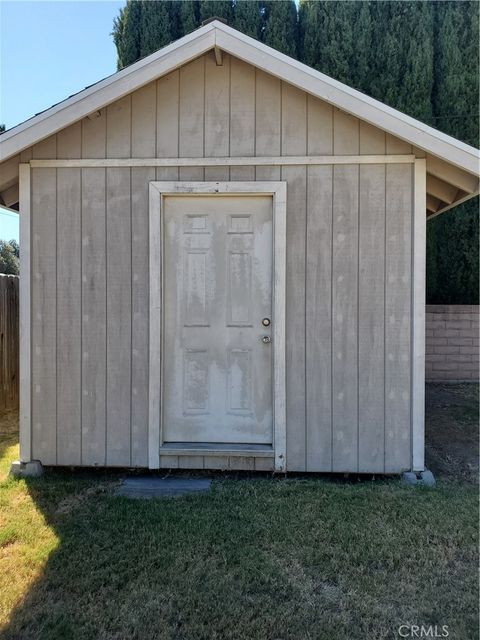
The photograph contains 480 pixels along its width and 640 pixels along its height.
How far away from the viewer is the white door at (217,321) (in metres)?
3.74

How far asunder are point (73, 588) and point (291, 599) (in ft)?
3.58

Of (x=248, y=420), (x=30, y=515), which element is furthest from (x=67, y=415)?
(x=248, y=420)

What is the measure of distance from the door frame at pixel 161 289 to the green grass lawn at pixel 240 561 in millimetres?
491

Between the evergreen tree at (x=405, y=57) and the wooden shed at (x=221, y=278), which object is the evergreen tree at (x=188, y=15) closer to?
the evergreen tree at (x=405, y=57)

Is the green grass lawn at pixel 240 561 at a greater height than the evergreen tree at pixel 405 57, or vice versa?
the evergreen tree at pixel 405 57

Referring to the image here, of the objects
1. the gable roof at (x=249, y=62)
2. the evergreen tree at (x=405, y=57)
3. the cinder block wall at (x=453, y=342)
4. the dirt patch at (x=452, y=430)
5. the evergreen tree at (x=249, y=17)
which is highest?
the evergreen tree at (x=249, y=17)

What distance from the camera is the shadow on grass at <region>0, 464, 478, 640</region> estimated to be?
6.76ft

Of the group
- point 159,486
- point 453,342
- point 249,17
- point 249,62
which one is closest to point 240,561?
point 159,486

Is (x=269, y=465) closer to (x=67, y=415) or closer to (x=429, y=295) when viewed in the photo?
(x=67, y=415)

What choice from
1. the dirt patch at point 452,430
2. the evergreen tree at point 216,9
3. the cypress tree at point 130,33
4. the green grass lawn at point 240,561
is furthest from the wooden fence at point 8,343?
the evergreen tree at point 216,9

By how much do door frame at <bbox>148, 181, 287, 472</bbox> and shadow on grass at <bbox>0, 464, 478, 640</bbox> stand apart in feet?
1.65

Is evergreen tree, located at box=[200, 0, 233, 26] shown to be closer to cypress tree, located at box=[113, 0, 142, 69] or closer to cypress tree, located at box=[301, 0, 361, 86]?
cypress tree, located at box=[113, 0, 142, 69]

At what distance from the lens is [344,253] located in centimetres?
366

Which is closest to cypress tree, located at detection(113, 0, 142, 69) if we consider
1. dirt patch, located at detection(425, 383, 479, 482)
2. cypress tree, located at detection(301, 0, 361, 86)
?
cypress tree, located at detection(301, 0, 361, 86)
